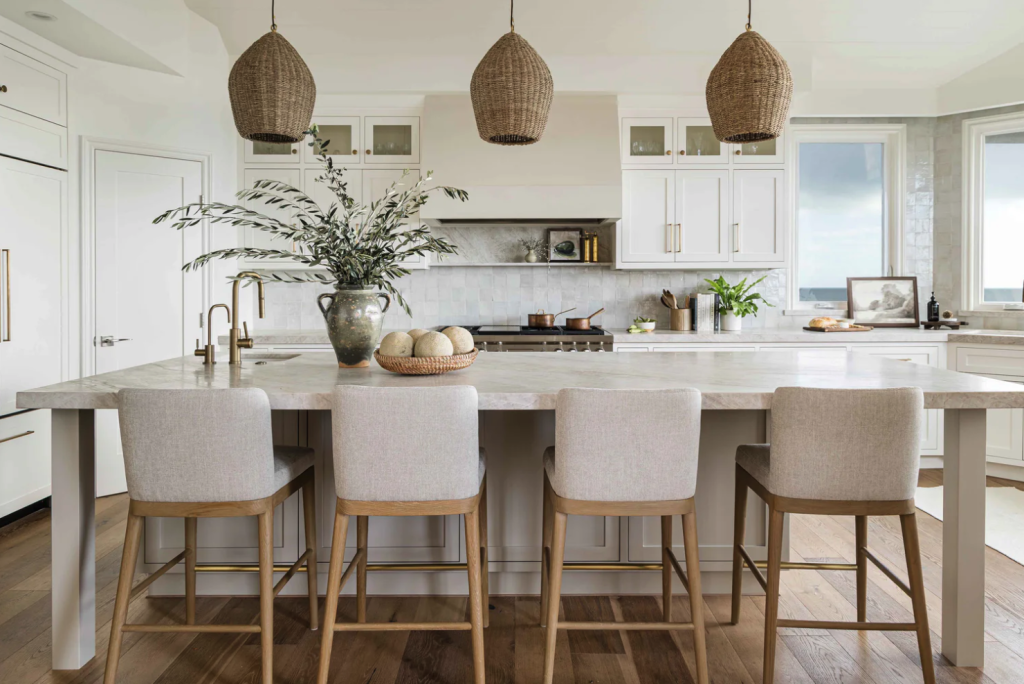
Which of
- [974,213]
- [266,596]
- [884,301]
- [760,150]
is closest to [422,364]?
[266,596]

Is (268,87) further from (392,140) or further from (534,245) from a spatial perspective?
(534,245)

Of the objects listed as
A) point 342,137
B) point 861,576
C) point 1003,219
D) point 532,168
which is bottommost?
point 861,576

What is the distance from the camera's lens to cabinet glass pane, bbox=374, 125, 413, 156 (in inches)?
181

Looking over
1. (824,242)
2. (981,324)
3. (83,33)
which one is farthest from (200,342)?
(981,324)

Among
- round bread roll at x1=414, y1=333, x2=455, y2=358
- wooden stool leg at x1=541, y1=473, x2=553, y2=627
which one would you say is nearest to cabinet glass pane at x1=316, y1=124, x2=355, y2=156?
round bread roll at x1=414, y1=333, x2=455, y2=358

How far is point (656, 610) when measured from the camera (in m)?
2.45

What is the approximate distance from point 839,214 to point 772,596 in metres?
4.08

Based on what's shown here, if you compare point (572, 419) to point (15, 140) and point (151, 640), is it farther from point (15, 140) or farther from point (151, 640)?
point (15, 140)

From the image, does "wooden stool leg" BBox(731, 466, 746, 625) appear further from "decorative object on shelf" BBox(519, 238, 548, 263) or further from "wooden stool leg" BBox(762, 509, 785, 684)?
"decorative object on shelf" BBox(519, 238, 548, 263)

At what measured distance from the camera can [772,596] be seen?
6.18 ft

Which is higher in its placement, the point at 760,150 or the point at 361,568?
the point at 760,150

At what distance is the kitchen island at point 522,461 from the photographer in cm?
199

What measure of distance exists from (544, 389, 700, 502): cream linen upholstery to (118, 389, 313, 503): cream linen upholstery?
2.77 ft

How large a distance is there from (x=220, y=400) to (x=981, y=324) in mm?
5202
